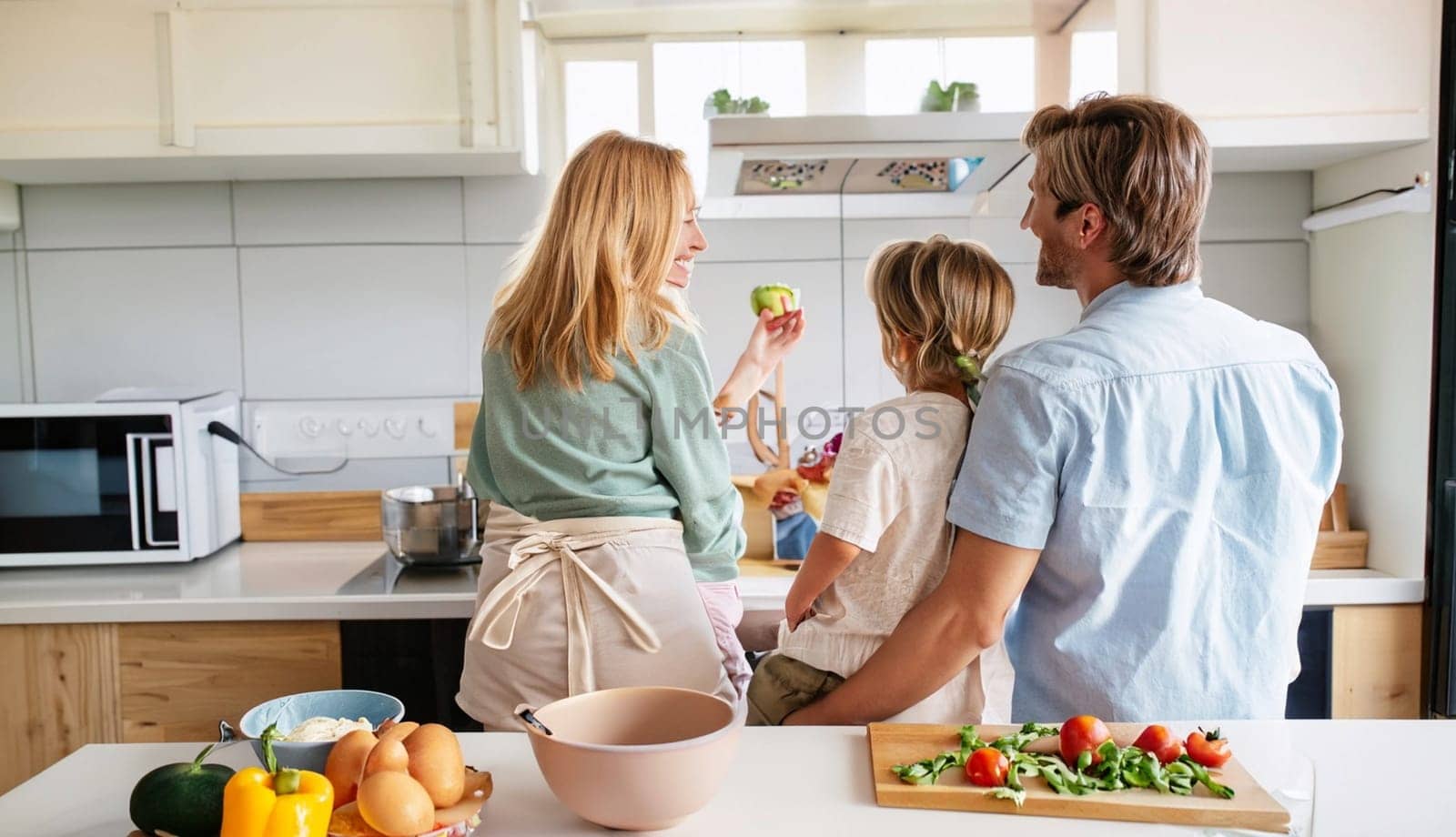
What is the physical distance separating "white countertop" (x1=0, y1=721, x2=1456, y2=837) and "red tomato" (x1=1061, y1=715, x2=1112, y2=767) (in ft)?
0.24

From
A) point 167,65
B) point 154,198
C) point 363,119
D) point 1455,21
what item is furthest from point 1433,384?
point 154,198

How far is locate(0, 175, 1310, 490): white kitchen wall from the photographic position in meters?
2.51

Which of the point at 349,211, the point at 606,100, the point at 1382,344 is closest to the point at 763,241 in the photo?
the point at 606,100

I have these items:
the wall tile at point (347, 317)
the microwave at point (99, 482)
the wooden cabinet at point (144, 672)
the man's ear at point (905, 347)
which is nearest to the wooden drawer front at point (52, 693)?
the wooden cabinet at point (144, 672)

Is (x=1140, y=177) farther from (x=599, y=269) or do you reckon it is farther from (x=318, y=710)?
(x=318, y=710)

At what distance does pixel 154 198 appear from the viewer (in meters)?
2.51

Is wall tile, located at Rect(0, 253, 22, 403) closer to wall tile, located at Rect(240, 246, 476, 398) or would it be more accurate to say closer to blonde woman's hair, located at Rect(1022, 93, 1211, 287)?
wall tile, located at Rect(240, 246, 476, 398)

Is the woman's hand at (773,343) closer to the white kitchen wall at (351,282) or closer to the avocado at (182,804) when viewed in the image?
the white kitchen wall at (351,282)

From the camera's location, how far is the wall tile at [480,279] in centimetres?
253

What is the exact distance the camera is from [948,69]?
233cm

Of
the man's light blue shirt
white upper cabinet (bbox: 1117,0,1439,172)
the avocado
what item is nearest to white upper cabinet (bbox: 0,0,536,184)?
white upper cabinet (bbox: 1117,0,1439,172)

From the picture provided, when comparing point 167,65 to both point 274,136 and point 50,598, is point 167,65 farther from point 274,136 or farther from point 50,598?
point 50,598

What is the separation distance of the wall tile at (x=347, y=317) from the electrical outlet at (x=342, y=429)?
1.3 inches

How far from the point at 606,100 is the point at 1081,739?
1.92 metres
